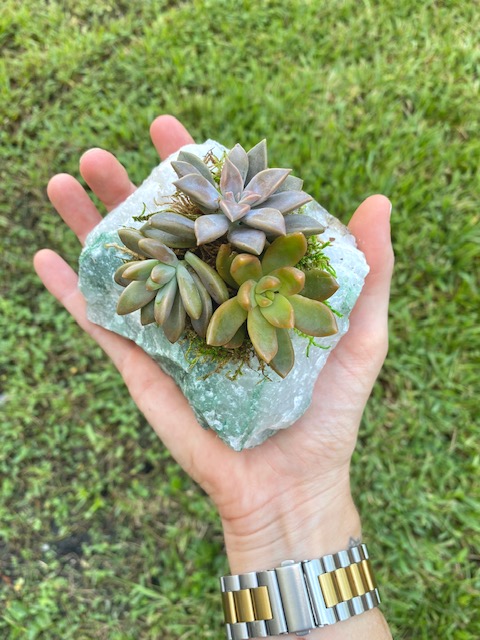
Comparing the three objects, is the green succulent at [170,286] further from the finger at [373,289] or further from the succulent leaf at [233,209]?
the finger at [373,289]

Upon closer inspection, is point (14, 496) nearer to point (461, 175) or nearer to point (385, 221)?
point (385, 221)

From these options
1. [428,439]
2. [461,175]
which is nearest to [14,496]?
[428,439]

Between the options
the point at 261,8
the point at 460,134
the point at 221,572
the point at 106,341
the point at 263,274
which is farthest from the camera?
the point at 261,8

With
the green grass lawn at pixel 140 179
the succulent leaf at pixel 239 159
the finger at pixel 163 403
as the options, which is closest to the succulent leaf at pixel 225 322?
the succulent leaf at pixel 239 159

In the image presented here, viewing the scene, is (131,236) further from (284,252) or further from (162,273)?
(284,252)

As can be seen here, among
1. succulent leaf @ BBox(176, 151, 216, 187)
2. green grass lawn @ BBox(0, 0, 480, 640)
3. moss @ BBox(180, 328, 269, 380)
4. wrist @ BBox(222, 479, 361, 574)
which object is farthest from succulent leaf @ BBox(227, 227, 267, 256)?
green grass lawn @ BBox(0, 0, 480, 640)

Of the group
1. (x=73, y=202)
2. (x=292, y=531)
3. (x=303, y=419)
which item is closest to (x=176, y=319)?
(x=303, y=419)
